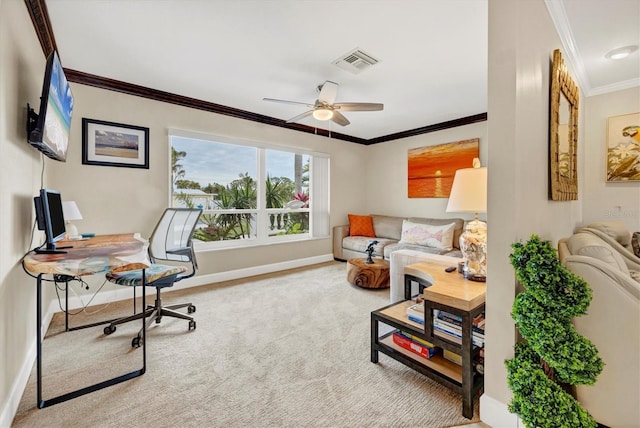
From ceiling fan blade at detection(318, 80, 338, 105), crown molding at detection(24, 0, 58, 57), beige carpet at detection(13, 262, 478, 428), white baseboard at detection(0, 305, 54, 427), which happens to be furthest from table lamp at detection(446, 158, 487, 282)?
crown molding at detection(24, 0, 58, 57)

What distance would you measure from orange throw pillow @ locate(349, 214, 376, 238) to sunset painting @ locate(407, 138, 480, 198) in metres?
0.94

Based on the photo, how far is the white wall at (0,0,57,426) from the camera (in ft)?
4.44

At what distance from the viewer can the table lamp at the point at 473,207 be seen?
174cm

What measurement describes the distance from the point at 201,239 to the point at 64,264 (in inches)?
97.6

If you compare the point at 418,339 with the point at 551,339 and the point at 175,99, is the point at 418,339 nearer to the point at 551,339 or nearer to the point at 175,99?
the point at 551,339

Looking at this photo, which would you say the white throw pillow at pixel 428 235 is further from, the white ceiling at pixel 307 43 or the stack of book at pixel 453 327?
the stack of book at pixel 453 327

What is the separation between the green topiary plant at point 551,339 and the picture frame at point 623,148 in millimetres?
3154

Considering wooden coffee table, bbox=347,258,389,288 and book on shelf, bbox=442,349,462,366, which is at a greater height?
wooden coffee table, bbox=347,258,389,288

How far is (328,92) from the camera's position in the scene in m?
2.84

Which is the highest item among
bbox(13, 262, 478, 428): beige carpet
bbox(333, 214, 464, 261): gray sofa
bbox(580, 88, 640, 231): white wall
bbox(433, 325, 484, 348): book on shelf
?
bbox(580, 88, 640, 231): white wall

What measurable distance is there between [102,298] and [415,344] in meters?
3.24

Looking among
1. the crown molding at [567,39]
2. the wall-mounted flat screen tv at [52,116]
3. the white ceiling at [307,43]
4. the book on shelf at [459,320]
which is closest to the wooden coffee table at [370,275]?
the book on shelf at [459,320]

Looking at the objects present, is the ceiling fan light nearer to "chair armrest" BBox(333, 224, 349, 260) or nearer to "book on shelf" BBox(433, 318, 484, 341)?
"book on shelf" BBox(433, 318, 484, 341)

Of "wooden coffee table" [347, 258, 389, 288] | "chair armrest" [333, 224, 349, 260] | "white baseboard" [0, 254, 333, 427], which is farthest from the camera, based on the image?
"chair armrest" [333, 224, 349, 260]
